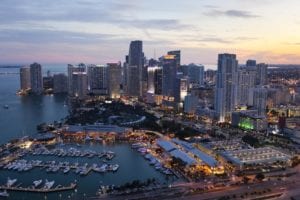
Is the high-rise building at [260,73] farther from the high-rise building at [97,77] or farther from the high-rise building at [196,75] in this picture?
the high-rise building at [97,77]

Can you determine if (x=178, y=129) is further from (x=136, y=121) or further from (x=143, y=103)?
(x=143, y=103)

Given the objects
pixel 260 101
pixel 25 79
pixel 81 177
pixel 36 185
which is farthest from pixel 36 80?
pixel 36 185

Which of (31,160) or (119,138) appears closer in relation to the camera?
(31,160)

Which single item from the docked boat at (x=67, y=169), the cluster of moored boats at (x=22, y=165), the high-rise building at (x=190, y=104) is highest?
the high-rise building at (x=190, y=104)

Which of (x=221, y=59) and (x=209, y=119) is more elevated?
(x=221, y=59)

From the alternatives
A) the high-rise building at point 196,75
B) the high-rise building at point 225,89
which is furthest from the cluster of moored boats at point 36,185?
the high-rise building at point 196,75

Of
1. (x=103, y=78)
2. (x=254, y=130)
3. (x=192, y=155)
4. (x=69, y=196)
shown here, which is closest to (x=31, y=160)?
(x=69, y=196)
